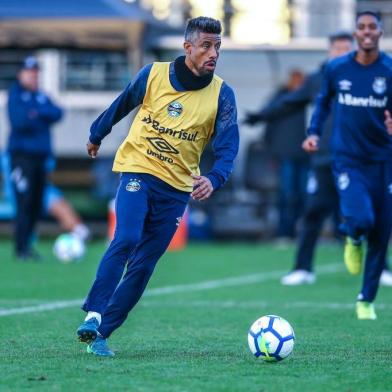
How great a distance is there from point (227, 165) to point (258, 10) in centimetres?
1630

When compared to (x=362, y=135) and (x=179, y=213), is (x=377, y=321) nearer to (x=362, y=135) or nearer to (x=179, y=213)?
(x=362, y=135)

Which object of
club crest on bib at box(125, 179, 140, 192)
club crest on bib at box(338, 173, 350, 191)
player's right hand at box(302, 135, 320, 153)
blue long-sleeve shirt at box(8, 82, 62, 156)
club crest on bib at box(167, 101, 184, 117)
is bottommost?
blue long-sleeve shirt at box(8, 82, 62, 156)

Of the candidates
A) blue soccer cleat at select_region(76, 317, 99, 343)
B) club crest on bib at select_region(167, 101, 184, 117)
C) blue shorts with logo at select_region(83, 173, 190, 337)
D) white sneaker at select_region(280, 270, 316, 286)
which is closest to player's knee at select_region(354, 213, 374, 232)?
blue shorts with logo at select_region(83, 173, 190, 337)

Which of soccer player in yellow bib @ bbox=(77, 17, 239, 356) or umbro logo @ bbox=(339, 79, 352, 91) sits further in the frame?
umbro logo @ bbox=(339, 79, 352, 91)

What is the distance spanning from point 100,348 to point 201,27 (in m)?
1.91

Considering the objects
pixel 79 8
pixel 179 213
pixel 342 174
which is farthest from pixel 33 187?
pixel 179 213

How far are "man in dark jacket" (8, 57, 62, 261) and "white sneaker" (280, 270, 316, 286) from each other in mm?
4142

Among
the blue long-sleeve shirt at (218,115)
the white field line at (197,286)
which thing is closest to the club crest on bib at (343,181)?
the blue long-sleeve shirt at (218,115)

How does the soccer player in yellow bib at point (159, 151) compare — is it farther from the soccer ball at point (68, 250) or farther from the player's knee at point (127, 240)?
the soccer ball at point (68, 250)

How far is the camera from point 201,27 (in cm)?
713

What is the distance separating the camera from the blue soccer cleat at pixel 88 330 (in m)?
6.95

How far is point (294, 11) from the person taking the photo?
880 inches

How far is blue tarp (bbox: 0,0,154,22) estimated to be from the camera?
59.1 ft

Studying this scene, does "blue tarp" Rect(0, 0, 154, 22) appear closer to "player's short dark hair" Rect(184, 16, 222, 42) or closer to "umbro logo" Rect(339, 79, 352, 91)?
"umbro logo" Rect(339, 79, 352, 91)
